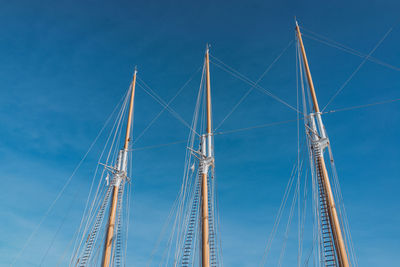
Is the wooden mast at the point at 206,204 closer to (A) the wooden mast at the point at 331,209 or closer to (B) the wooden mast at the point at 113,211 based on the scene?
(A) the wooden mast at the point at 331,209

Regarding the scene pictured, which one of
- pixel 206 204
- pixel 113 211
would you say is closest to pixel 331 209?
pixel 206 204

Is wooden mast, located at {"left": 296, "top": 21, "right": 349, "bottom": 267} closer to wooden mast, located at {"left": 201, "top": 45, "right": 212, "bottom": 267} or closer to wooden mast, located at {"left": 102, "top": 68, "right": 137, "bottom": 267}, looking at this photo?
wooden mast, located at {"left": 201, "top": 45, "right": 212, "bottom": 267}

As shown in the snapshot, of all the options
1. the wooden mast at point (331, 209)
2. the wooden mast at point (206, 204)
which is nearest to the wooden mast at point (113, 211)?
the wooden mast at point (206, 204)

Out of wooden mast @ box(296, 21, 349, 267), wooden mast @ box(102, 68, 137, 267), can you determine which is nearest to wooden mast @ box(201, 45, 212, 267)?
wooden mast @ box(296, 21, 349, 267)

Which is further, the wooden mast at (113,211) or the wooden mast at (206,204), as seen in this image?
the wooden mast at (113,211)

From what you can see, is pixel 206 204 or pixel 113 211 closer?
pixel 206 204

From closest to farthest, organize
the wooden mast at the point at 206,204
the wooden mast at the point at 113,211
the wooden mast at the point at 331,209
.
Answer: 1. the wooden mast at the point at 331,209
2. the wooden mast at the point at 206,204
3. the wooden mast at the point at 113,211

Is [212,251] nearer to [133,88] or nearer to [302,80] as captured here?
[302,80]

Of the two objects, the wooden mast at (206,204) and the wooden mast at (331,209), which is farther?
the wooden mast at (206,204)

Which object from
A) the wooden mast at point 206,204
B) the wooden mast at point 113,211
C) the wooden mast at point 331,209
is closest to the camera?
the wooden mast at point 331,209

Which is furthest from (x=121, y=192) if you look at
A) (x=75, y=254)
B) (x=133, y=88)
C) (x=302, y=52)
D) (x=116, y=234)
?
(x=302, y=52)

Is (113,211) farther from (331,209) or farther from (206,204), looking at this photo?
(331,209)

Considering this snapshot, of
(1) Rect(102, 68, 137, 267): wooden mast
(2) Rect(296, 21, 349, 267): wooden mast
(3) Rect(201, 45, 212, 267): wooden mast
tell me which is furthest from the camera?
(1) Rect(102, 68, 137, 267): wooden mast

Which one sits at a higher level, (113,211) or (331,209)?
(113,211)
